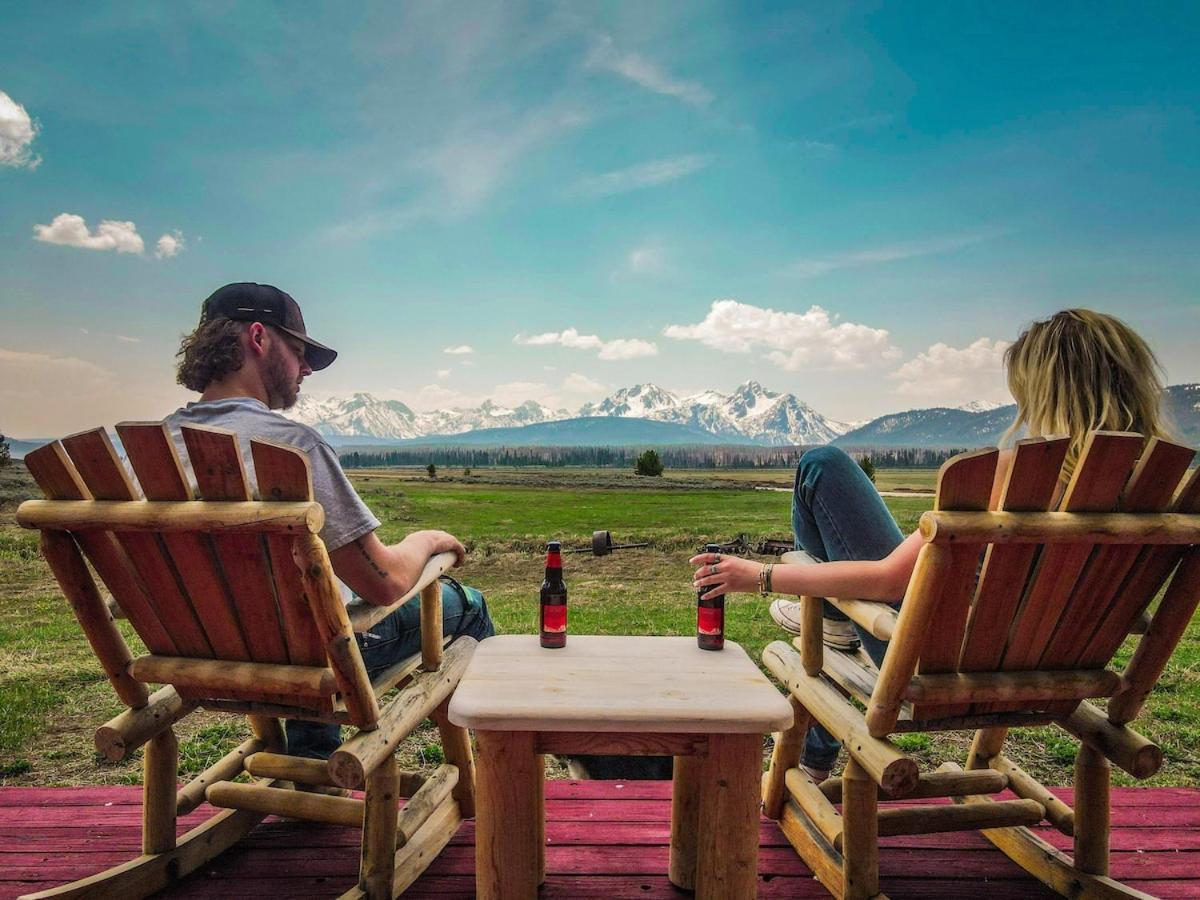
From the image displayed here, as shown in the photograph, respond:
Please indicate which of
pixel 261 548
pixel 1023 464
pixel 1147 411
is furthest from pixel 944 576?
pixel 261 548

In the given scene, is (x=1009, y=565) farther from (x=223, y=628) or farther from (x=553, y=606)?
(x=223, y=628)

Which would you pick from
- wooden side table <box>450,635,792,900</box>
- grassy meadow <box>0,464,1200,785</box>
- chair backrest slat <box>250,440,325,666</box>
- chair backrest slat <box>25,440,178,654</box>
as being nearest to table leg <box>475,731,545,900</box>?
wooden side table <box>450,635,792,900</box>

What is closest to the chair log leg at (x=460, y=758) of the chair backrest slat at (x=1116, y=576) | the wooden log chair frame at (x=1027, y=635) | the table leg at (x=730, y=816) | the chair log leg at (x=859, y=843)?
the table leg at (x=730, y=816)

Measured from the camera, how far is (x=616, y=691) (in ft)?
7.10

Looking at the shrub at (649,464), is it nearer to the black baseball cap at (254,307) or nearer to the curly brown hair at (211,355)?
the black baseball cap at (254,307)

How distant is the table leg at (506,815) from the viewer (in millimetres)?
2121

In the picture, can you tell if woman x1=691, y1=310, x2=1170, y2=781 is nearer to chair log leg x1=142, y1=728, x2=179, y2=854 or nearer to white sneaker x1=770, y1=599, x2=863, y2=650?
white sneaker x1=770, y1=599, x2=863, y2=650

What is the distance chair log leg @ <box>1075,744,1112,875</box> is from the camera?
2.59 m

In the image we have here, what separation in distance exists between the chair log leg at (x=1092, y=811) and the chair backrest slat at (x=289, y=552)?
2.66m

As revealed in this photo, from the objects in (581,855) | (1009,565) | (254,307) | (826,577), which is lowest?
(581,855)

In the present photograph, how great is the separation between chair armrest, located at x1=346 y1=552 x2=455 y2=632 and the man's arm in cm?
2

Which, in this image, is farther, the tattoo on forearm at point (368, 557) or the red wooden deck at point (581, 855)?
the red wooden deck at point (581, 855)

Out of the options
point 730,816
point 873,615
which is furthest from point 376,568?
point 873,615

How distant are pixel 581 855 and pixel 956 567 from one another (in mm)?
1869
